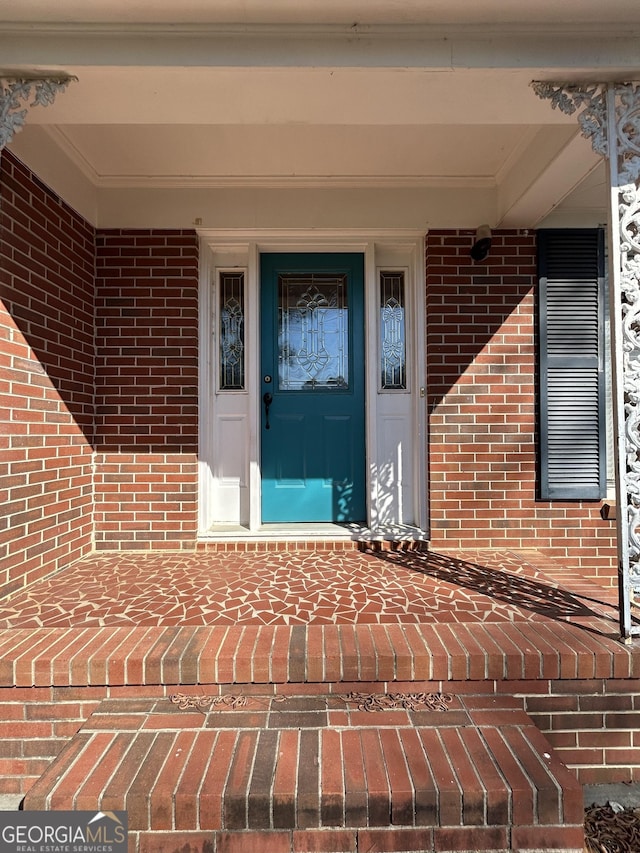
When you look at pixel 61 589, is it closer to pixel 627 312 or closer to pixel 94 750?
pixel 94 750

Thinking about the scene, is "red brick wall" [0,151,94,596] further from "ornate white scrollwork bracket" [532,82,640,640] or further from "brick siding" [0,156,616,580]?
"ornate white scrollwork bracket" [532,82,640,640]

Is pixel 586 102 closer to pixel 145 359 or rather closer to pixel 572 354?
pixel 572 354

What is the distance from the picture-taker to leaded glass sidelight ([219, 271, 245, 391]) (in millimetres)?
3406

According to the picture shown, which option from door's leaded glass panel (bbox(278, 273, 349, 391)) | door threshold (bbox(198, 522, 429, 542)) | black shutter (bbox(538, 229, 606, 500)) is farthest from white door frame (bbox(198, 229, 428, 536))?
black shutter (bbox(538, 229, 606, 500))

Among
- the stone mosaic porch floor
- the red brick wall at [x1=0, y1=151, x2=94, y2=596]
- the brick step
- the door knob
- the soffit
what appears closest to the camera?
the brick step

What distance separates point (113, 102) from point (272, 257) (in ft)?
4.88

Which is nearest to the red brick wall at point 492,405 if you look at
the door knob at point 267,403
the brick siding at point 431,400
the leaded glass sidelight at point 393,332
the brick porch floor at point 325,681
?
the brick siding at point 431,400

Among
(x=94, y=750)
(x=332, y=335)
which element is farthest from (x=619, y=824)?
(x=332, y=335)

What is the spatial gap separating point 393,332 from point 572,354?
126 cm

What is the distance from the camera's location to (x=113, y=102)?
2.08m

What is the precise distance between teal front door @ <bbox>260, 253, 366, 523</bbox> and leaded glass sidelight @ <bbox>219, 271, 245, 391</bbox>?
165mm

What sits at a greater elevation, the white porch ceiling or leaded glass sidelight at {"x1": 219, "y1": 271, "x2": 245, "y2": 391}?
the white porch ceiling

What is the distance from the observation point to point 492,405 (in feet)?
10.6

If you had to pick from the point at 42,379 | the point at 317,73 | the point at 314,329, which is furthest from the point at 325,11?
the point at 42,379
